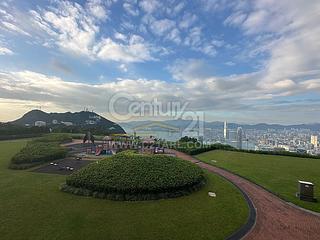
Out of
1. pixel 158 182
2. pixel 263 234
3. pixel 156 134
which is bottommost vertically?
pixel 263 234

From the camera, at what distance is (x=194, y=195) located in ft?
36.8

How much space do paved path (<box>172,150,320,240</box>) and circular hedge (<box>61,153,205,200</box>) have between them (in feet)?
10.2

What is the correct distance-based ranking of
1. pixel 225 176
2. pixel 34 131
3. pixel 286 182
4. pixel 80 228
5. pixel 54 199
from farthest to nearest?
pixel 34 131
pixel 225 176
pixel 286 182
pixel 54 199
pixel 80 228

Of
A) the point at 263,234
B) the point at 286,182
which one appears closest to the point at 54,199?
the point at 263,234

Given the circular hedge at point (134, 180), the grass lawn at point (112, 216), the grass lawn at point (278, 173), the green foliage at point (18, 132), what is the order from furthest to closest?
the green foliage at point (18, 132) < the grass lawn at point (278, 173) < the circular hedge at point (134, 180) < the grass lawn at point (112, 216)

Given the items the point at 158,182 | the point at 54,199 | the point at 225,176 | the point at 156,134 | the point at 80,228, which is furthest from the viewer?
the point at 156,134

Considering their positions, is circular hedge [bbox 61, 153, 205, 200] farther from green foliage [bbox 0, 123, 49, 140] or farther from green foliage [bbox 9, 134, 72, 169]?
green foliage [bbox 0, 123, 49, 140]

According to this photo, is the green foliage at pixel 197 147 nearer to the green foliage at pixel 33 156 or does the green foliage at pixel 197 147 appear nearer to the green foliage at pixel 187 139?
the green foliage at pixel 187 139

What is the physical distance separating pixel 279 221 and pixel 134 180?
241 inches

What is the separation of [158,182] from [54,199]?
4.56 metres

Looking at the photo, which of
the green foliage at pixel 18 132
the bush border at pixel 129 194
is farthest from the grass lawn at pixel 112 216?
the green foliage at pixel 18 132

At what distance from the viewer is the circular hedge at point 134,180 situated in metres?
10.6

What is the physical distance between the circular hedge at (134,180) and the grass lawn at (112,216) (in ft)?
1.48

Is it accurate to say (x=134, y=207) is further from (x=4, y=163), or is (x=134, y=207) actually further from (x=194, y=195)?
(x=4, y=163)
